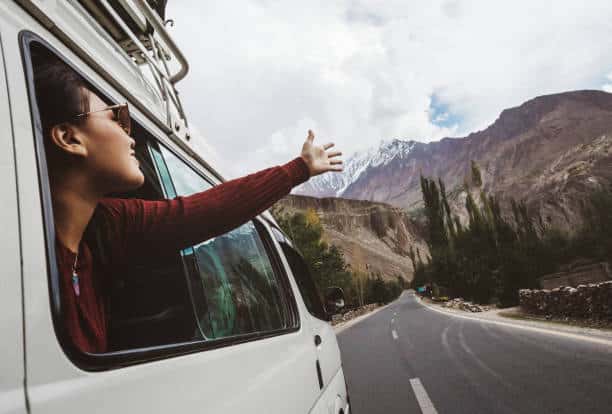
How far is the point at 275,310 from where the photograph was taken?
2035 mm

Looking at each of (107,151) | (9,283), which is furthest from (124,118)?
(9,283)

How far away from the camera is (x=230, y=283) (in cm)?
168

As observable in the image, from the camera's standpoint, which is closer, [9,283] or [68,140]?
[9,283]

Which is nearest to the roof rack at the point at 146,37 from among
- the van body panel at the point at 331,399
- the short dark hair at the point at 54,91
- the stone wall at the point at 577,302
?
the short dark hair at the point at 54,91

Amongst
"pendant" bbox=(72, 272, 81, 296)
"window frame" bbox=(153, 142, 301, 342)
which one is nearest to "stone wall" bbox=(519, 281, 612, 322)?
"window frame" bbox=(153, 142, 301, 342)

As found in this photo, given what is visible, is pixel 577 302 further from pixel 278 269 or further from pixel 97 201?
pixel 97 201

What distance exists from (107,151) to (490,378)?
6418 mm

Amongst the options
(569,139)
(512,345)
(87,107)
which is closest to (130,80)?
(87,107)

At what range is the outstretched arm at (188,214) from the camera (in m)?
1.15

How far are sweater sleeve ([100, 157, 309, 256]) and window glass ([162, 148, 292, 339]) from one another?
27 centimetres

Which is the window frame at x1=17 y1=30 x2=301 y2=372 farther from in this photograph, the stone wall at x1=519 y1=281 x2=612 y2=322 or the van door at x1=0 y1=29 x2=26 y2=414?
the stone wall at x1=519 y1=281 x2=612 y2=322

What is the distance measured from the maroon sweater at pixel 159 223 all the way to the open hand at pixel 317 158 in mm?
178

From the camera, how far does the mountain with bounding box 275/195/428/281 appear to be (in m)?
115

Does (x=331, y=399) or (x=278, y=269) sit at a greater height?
(x=278, y=269)
